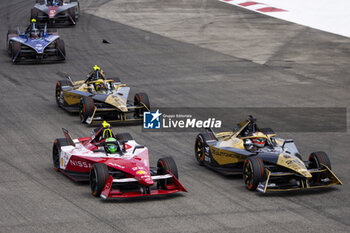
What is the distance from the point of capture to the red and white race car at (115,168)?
605 inches

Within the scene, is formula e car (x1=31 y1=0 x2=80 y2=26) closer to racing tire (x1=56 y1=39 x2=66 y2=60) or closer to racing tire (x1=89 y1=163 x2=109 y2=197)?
racing tire (x1=56 y1=39 x2=66 y2=60)

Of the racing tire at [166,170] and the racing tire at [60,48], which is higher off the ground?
→ the racing tire at [166,170]

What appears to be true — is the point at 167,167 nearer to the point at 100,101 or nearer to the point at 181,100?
the point at 100,101

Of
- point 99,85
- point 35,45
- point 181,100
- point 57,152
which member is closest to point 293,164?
point 57,152

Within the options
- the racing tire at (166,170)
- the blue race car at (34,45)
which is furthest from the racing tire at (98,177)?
the blue race car at (34,45)

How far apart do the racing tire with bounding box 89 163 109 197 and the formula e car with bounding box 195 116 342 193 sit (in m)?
3.33

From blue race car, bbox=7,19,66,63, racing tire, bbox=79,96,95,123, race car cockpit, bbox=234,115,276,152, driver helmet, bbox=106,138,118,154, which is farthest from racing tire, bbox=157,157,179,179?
blue race car, bbox=7,19,66,63

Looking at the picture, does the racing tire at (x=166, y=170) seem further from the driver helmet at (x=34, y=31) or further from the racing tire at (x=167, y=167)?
the driver helmet at (x=34, y=31)

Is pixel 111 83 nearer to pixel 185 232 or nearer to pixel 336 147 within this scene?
pixel 336 147

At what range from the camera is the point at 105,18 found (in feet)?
144

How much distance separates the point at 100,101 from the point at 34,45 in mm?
10066

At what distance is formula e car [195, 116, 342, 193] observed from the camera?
52.3ft

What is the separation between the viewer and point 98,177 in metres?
15.3

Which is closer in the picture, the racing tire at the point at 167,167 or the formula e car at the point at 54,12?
the racing tire at the point at 167,167
